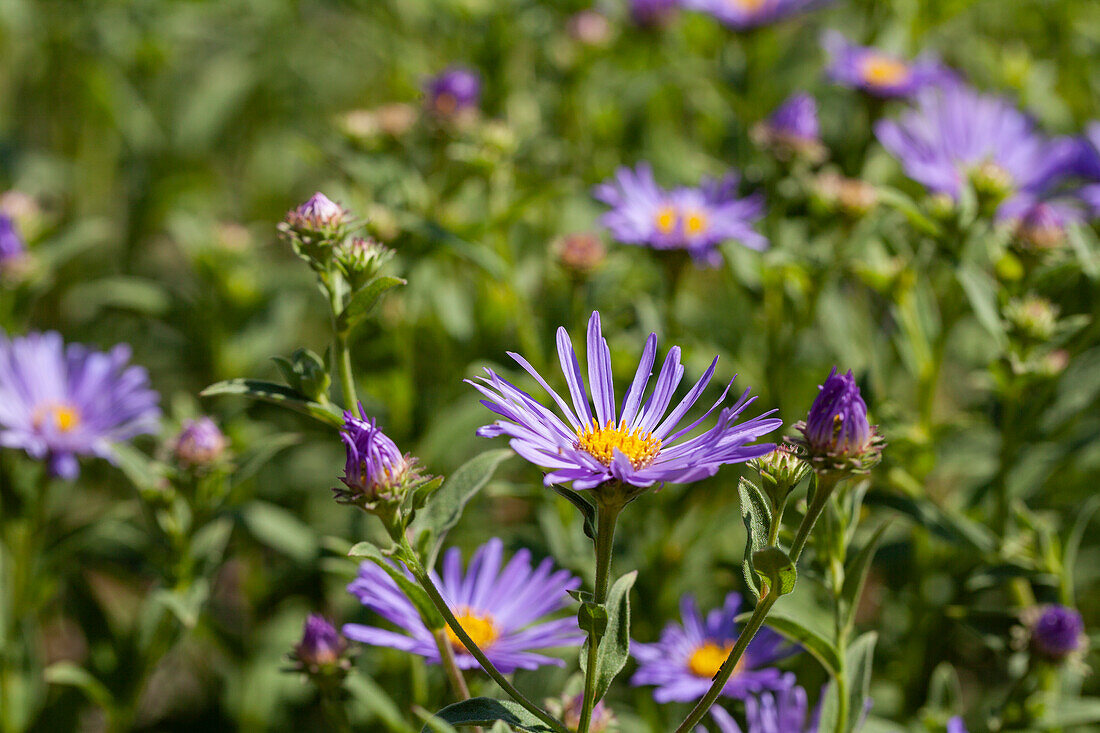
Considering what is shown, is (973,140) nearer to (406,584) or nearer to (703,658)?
(703,658)

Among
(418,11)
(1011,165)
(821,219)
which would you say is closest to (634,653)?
(821,219)

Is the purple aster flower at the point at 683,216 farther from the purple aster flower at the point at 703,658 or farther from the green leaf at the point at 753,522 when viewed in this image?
the green leaf at the point at 753,522

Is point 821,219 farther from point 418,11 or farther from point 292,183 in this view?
point 292,183

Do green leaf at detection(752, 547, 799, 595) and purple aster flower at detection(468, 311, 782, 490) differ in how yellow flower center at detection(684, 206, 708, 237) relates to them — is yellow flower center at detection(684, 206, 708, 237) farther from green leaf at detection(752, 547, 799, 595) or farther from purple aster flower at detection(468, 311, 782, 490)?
green leaf at detection(752, 547, 799, 595)

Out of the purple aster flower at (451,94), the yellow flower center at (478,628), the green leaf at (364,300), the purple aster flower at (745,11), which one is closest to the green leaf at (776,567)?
the green leaf at (364,300)

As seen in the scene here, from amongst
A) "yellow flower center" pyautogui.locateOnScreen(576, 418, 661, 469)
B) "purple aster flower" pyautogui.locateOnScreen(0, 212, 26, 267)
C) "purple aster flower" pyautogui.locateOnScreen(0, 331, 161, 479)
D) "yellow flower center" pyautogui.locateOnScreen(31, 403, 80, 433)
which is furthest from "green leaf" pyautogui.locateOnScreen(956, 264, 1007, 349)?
"purple aster flower" pyautogui.locateOnScreen(0, 212, 26, 267)

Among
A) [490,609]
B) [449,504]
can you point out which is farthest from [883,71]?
[449,504]
